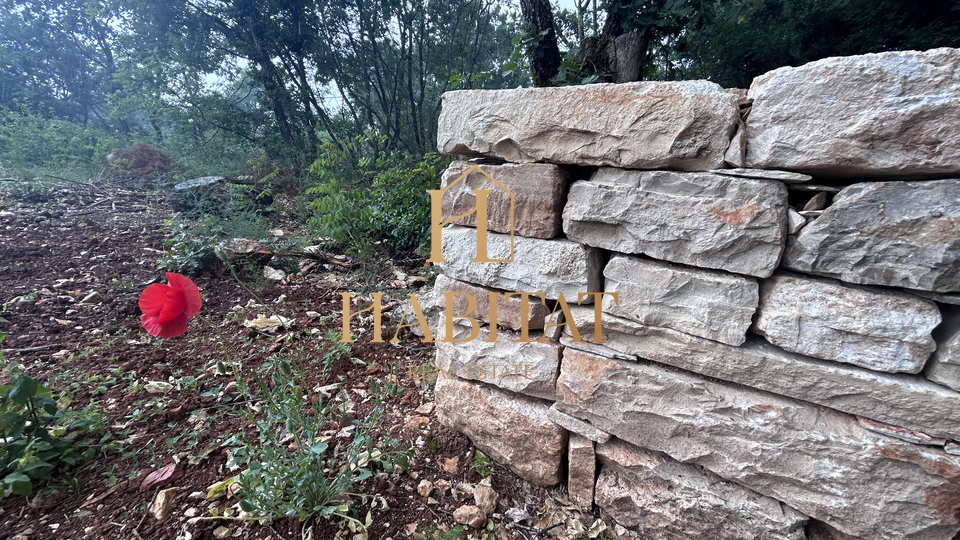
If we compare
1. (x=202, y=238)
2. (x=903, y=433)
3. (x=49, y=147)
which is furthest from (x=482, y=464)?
(x=49, y=147)

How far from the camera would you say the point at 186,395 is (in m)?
1.90

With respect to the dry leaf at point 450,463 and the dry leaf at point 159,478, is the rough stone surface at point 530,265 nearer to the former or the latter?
the dry leaf at point 450,463

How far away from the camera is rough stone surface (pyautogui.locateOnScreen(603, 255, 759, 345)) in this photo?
43.4 inches

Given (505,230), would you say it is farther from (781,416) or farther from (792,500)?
(792,500)

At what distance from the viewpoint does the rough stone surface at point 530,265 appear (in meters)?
1.31

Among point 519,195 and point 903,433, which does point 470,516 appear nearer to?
point 519,195

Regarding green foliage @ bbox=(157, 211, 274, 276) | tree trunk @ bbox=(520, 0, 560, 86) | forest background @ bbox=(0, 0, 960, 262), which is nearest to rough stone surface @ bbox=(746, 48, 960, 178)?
tree trunk @ bbox=(520, 0, 560, 86)

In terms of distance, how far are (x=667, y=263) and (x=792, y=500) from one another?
0.78 m

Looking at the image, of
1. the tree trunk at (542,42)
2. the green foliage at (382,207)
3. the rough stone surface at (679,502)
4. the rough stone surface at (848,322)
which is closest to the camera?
the rough stone surface at (848,322)

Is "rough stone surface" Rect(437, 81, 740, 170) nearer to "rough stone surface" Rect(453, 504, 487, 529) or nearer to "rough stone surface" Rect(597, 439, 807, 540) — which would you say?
"rough stone surface" Rect(597, 439, 807, 540)

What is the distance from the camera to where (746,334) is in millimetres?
1148

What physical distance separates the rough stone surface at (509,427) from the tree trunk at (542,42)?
2034mm

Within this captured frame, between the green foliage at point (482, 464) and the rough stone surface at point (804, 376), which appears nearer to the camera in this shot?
the rough stone surface at point (804, 376)

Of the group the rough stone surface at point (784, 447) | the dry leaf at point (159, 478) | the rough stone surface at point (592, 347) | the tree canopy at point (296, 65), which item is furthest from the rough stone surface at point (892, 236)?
the tree canopy at point (296, 65)
